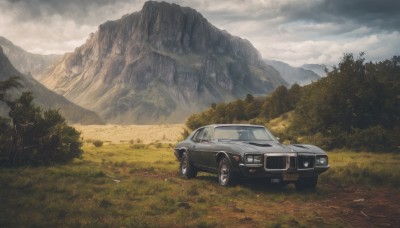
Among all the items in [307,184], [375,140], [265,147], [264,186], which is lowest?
[264,186]

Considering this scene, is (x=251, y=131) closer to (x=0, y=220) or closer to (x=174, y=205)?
(x=174, y=205)

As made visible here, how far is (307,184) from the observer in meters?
10.3

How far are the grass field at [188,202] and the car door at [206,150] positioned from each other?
514 mm

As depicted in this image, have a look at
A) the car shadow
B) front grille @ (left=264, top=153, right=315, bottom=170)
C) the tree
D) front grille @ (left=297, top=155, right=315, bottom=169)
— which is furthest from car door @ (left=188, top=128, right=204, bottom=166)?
the tree

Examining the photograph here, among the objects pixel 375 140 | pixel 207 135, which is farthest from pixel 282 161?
pixel 375 140

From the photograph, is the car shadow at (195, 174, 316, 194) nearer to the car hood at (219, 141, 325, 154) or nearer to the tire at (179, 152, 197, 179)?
the car hood at (219, 141, 325, 154)

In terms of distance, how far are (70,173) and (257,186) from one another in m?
5.52

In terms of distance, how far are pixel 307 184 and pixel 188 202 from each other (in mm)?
Answer: 3356

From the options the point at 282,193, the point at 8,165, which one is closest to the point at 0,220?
the point at 282,193

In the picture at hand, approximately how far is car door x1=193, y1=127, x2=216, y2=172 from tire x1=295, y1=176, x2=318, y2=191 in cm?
213

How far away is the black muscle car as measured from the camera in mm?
9430

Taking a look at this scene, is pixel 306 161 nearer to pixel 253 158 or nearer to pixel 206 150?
pixel 253 158

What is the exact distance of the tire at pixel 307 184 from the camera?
10219 mm

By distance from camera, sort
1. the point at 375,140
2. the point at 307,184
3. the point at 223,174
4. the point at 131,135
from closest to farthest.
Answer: the point at 307,184
the point at 223,174
the point at 375,140
the point at 131,135
